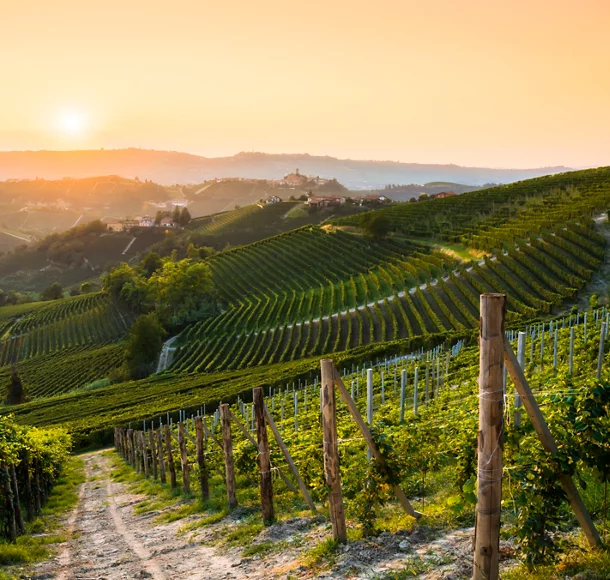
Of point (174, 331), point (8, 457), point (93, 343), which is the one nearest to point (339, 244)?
point (174, 331)

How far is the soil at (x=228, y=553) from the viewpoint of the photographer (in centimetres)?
594

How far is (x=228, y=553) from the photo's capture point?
812 cm

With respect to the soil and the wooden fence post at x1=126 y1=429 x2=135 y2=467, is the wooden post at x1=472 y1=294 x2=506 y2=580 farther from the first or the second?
the wooden fence post at x1=126 y1=429 x2=135 y2=467

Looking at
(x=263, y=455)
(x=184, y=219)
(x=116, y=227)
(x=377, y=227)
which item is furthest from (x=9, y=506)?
(x=116, y=227)

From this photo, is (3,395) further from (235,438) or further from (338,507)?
(338,507)

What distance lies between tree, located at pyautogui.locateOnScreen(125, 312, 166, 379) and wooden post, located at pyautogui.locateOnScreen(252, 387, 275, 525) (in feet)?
187

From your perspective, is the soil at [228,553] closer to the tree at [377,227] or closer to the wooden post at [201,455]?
the wooden post at [201,455]

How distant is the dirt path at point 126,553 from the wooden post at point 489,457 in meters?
3.71

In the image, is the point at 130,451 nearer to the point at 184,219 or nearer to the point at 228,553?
the point at 228,553

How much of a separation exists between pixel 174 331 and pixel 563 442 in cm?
7706

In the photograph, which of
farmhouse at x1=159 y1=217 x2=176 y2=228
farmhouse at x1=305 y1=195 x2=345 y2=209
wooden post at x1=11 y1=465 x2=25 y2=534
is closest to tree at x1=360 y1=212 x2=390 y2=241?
wooden post at x1=11 y1=465 x2=25 y2=534

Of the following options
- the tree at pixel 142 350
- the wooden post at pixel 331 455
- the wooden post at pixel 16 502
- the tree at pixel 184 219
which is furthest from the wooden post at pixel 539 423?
the tree at pixel 184 219

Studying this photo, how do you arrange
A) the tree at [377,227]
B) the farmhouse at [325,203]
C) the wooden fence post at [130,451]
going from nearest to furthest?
the wooden fence post at [130,451]
the tree at [377,227]
the farmhouse at [325,203]

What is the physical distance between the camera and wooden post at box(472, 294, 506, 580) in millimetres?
4754
